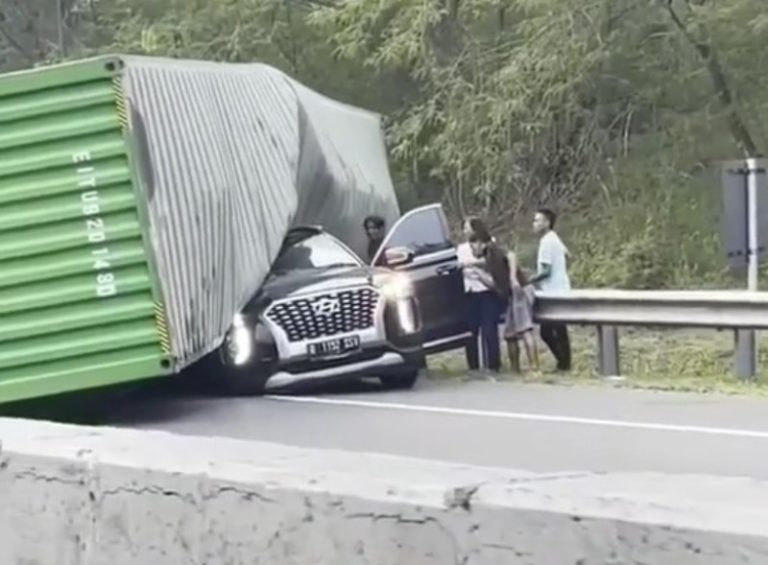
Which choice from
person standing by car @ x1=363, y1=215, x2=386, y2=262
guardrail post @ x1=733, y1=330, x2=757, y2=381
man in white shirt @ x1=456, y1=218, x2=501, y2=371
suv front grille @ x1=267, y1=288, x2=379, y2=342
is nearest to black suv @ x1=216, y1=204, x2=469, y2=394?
suv front grille @ x1=267, y1=288, x2=379, y2=342

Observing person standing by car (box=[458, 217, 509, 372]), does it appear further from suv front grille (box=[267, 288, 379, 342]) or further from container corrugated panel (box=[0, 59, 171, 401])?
container corrugated panel (box=[0, 59, 171, 401])

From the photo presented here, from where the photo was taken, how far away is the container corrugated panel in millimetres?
12203

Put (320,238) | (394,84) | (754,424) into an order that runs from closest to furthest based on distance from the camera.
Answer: (754,424)
(320,238)
(394,84)

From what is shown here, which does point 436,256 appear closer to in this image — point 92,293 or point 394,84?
point 92,293

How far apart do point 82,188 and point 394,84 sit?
60.7 ft

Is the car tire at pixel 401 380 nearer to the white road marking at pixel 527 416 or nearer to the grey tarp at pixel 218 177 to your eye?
the white road marking at pixel 527 416

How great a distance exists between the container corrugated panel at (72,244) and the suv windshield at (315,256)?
8.65ft

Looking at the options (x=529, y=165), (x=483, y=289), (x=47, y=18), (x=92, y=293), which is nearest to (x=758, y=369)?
(x=483, y=289)

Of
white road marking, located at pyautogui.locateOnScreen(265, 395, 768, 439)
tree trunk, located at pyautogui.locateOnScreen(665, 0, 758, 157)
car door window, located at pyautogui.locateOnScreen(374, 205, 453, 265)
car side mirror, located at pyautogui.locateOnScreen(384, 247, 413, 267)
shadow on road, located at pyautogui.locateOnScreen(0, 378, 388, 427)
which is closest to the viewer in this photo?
white road marking, located at pyautogui.locateOnScreen(265, 395, 768, 439)

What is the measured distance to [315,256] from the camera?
595 inches

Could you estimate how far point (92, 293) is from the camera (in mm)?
12266

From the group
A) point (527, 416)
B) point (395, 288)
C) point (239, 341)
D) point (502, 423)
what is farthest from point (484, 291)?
point (502, 423)

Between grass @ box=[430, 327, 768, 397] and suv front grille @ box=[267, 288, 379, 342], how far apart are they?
213cm

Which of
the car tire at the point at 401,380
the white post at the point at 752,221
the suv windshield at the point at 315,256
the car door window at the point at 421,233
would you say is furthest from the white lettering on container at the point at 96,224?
the white post at the point at 752,221
